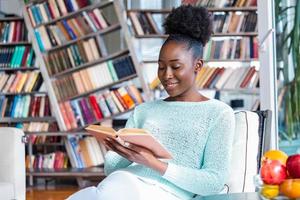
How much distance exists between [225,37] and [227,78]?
0.45m

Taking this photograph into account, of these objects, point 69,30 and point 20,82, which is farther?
point 20,82

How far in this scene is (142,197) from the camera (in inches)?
65.7

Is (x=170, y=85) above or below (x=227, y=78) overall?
above

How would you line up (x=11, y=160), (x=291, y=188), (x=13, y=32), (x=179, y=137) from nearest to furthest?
(x=291, y=188) → (x=179, y=137) → (x=11, y=160) → (x=13, y=32)

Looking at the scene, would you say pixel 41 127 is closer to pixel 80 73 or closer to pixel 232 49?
pixel 80 73

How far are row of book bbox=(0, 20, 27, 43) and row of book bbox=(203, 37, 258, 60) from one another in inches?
78.4

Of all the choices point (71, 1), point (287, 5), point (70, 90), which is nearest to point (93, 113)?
point (70, 90)

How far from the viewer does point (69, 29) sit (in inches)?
224

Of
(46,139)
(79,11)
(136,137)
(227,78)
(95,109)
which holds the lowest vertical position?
(46,139)

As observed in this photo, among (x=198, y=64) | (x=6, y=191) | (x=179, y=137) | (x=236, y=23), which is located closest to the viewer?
(x=179, y=137)

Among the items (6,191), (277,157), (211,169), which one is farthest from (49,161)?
(277,157)

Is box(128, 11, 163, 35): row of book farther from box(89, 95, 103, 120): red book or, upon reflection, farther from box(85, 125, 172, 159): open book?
box(85, 125, 172, 159): open book

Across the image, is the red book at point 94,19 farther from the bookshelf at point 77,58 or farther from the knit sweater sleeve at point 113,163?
the knit sweater sleeve at point 113,163

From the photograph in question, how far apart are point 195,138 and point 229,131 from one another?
0.12 m
